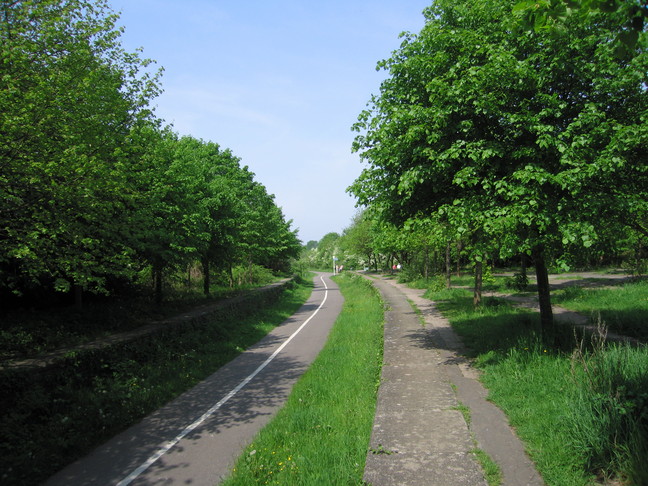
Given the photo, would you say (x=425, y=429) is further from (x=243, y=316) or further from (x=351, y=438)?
(x=243, y=316)

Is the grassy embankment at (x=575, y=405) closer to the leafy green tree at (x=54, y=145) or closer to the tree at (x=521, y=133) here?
the tree at (x=521, y=133)

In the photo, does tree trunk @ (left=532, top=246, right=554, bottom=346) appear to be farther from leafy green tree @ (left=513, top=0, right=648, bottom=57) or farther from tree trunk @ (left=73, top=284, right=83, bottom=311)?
tree trunk @ (left=73, top=284, right=83, bottom=311)

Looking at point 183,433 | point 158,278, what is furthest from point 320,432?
point 158,278

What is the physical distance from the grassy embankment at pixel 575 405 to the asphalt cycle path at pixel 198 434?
12.0ft

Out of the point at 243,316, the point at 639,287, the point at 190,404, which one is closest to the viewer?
the point at 190,404

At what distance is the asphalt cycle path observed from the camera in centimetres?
496

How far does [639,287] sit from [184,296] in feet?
66.8

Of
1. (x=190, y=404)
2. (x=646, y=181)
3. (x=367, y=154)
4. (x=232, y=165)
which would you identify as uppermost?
(x=232, y=165)

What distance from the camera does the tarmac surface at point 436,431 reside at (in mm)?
3996

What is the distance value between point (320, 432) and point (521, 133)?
5.65 meters

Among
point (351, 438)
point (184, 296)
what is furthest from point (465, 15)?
point (184, 296)

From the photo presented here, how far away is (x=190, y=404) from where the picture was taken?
25.1ft

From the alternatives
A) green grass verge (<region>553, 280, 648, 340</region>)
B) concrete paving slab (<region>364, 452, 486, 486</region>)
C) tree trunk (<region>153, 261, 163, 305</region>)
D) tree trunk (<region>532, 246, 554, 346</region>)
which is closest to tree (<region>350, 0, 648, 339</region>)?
tree trunk (<region>532, 246, 554, 346</region>)

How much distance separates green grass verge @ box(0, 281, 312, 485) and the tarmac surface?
13.7 ft
